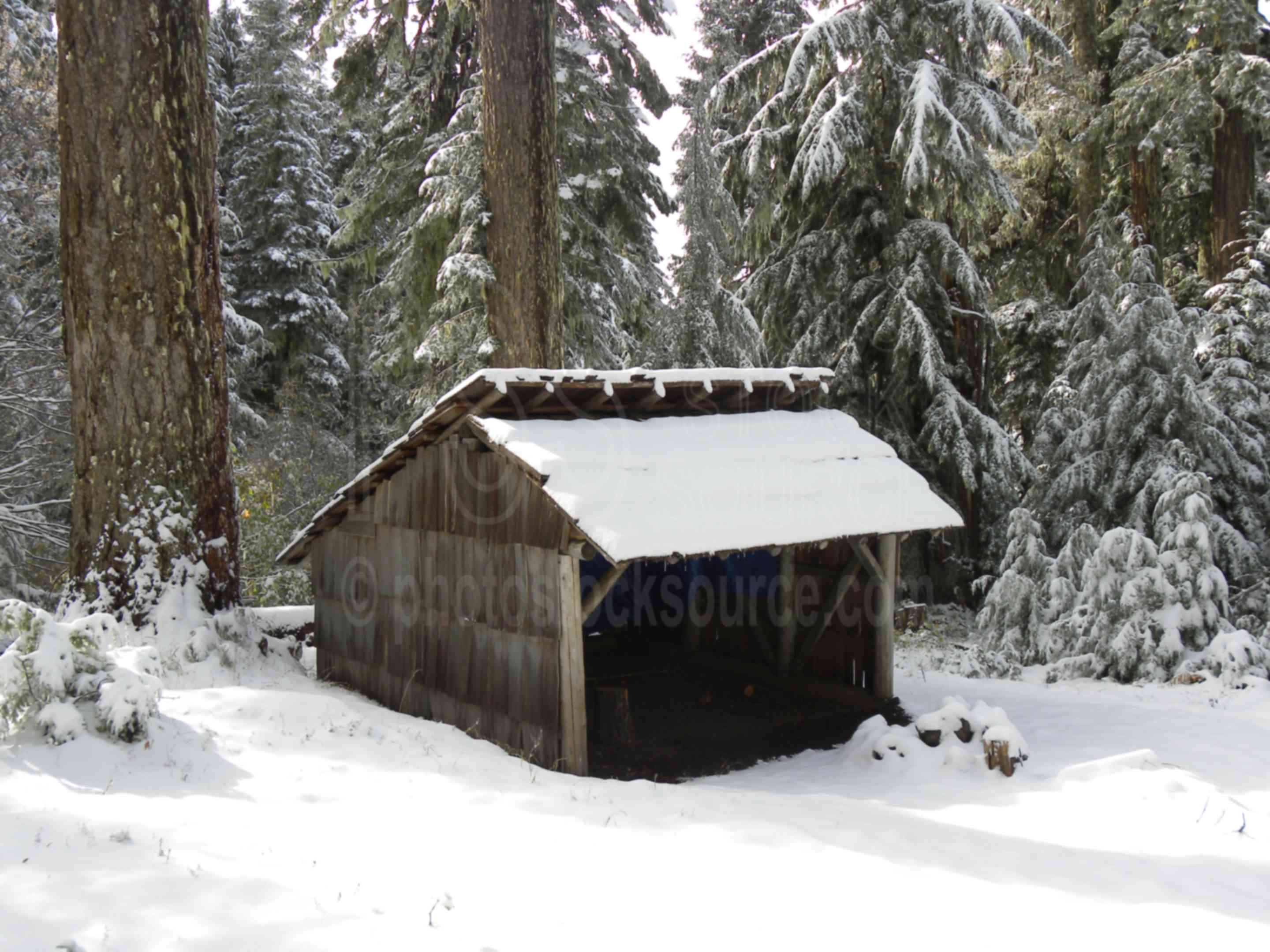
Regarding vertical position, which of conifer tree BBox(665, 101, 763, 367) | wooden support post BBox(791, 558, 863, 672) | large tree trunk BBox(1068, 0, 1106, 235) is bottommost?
wooden support post BBox(791, 558, 863, 672)

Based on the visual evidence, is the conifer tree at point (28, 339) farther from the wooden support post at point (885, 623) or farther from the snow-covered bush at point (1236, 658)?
the snow-covered bush at point (1236, 658)

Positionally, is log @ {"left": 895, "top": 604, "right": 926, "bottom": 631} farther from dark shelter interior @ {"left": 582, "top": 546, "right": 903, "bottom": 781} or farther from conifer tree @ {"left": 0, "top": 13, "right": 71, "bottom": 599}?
conifer tree @ {"left": 0, "top": 13, "right": 71, "bottom": 599}

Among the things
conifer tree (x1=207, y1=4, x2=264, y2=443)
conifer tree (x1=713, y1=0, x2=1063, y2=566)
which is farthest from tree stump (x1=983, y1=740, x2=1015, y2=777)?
conifer tree (x1=207, y1=4, x2=264, y2=443)

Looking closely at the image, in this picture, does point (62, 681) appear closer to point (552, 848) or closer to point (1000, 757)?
point (552, 848)

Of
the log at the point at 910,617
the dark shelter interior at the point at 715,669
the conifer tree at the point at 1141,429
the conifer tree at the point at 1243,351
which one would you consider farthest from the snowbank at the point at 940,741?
the log at the point at 910,617

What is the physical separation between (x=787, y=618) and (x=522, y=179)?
6499 mm

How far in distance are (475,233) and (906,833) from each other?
946 cm

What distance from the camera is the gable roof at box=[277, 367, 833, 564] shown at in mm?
7438

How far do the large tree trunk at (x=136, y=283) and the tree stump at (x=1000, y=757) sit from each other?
23.0ft

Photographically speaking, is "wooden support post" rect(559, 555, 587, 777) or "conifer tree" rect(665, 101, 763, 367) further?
"conifer tree" rect(665, 101, 763, 367)

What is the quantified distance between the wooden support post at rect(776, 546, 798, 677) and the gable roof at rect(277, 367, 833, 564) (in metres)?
1.84

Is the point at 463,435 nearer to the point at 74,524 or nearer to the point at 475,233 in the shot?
the point at 74,524

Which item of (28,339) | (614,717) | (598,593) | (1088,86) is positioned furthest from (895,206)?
(28,339)

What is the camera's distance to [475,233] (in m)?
12.2
